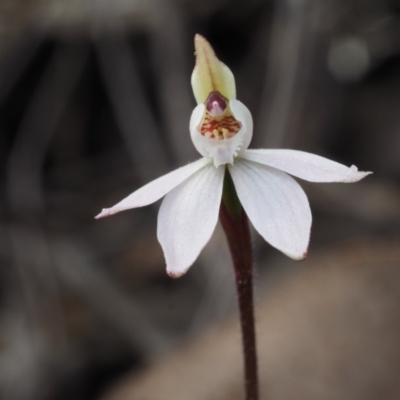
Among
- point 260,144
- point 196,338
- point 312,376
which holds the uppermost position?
point 260,144

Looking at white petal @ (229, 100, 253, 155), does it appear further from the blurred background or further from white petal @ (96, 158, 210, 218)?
the blurred background

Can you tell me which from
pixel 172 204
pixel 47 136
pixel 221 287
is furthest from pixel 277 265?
pixel 172 204

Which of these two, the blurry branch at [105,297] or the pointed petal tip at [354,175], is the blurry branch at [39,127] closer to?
the blurry branch at [105,297]

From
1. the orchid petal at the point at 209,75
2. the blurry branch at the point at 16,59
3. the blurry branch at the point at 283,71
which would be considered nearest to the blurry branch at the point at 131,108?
the blurry branch at the point at 16,59

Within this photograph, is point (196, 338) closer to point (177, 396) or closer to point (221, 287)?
point (177, 396)

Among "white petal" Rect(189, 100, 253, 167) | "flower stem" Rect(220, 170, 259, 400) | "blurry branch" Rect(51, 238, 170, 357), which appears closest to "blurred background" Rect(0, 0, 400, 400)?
"blurry branch" Rect(51, 238, 170, 357)

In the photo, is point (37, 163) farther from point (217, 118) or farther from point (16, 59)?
point (217, 118)
